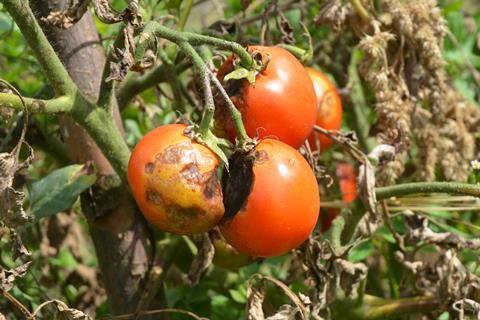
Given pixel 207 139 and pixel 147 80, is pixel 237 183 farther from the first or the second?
pixel 147 80

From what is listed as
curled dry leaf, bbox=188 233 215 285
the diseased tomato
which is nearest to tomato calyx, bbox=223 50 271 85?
curled dry leaf, bbox=188 233 215 285

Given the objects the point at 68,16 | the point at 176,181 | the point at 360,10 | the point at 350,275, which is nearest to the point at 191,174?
the point at 176,181

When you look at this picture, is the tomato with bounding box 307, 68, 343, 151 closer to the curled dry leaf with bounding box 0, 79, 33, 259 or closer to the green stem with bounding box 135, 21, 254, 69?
the green stem with bounding box 135, 21, 254, 69

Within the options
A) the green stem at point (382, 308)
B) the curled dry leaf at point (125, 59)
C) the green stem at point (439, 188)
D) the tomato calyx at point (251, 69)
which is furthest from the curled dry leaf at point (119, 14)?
the green stem at point (382, 308)

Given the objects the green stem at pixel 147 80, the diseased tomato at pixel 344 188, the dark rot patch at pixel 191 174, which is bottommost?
the diseased tomato at pixel 344 188

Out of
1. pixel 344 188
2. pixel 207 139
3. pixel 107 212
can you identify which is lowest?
pixel 344 188

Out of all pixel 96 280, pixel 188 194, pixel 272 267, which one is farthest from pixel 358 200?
pixel 96 280

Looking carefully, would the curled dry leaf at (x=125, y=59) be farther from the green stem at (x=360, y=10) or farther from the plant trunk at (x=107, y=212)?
the green stem at (x=360, y=10)
